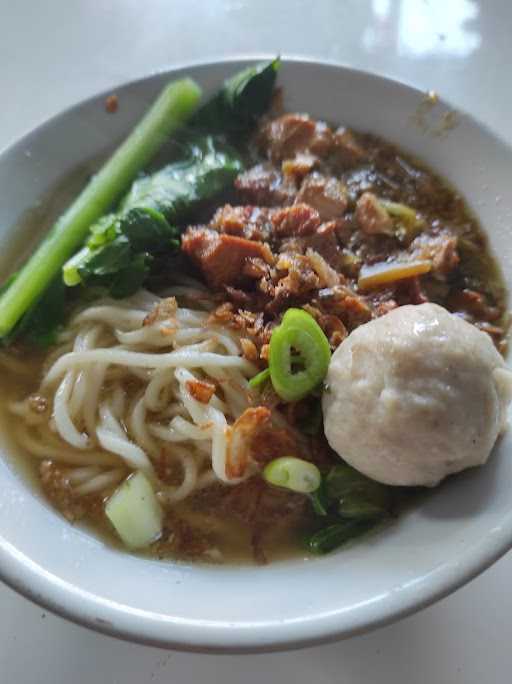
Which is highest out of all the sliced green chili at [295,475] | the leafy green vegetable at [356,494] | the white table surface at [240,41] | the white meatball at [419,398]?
the white table surface at [240,41]

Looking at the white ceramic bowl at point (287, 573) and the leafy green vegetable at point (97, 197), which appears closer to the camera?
the white ceramic bowl at point (287, 573)

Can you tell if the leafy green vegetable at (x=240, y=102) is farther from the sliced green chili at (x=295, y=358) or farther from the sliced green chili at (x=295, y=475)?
the sliced green chili at (x=295, y=475)

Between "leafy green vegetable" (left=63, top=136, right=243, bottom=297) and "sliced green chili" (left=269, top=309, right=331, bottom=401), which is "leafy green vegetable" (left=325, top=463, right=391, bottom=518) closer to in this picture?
"sliced green chili" (left=269, top=309, right=331, bottom=401)

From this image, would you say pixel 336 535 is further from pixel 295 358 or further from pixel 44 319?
pixel 44 319

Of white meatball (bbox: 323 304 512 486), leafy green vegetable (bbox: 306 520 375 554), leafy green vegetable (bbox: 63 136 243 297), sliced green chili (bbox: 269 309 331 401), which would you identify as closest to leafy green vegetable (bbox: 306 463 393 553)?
leafy green vegetable (bbox: 306 520 375 554)

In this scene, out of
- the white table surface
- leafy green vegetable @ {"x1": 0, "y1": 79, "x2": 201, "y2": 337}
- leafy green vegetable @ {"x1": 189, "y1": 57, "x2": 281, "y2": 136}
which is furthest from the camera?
the white table surface

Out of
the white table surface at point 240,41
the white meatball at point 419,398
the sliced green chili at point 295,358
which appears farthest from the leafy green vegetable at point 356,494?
the white table surface at point 240,41
